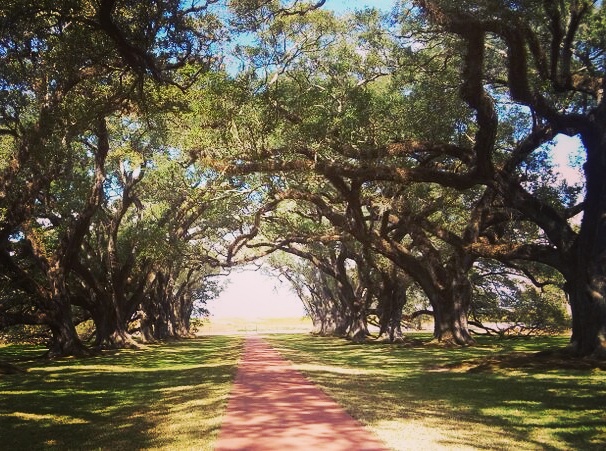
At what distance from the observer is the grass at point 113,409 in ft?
20.6

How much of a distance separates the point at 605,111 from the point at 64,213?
19279 mm

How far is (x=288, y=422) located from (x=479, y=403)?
3486 mm

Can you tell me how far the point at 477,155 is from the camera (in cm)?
1370

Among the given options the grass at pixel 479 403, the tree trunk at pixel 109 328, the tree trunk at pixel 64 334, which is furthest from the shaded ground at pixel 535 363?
the tree trunk at pixel 109 328

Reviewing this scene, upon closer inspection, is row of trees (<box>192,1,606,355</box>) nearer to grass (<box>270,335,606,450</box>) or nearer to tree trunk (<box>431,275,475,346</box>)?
tree trunk (<box>431,275,475,346</box>)

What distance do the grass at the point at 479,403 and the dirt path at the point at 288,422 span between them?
1.02 ft

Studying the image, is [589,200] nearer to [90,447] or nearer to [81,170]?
[90,447]

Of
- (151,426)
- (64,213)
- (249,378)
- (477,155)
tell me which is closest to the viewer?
(151,426)

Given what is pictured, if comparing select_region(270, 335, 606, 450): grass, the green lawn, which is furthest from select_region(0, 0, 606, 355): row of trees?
the green lawn

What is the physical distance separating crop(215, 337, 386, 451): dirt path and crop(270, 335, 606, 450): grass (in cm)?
31

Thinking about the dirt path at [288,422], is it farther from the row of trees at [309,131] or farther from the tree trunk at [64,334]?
the tree trunk at [64,334]

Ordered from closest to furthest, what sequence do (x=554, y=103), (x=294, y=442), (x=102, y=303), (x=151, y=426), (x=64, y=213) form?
(x=294, y=442) < (x=151, y=426) < (x=554, y=103) < (x=64, y=213) < (x=102, y=303)

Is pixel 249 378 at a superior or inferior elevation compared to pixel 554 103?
inferior

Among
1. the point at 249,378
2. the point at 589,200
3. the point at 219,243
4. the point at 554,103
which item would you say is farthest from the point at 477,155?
the point at 219,243
